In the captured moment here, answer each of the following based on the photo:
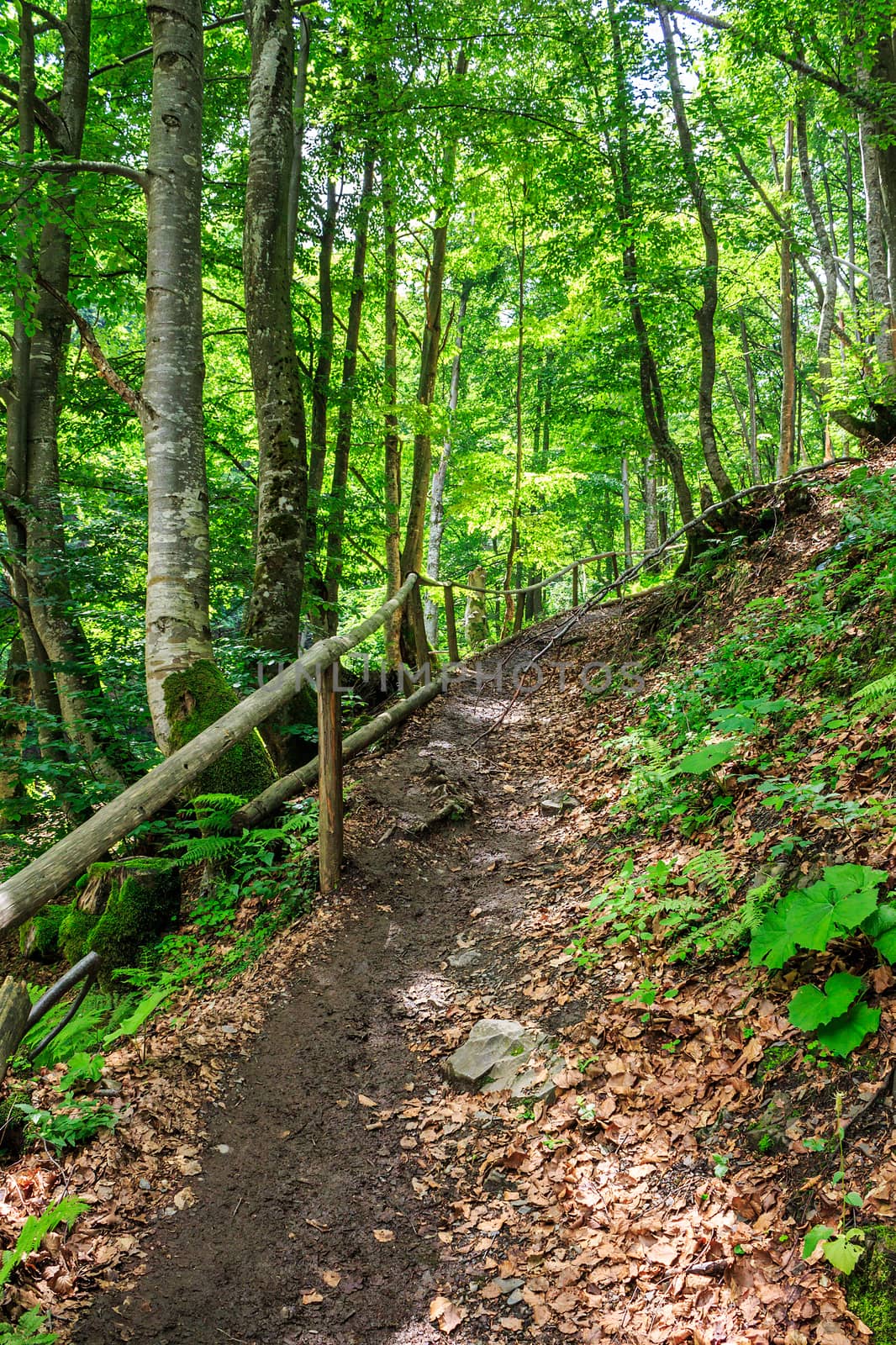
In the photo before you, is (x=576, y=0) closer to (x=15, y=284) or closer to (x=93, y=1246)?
(x=15, y=284)

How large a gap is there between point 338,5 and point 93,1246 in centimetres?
1092

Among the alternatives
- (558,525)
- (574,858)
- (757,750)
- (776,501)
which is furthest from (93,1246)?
(558,525)

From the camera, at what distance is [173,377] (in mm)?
5363

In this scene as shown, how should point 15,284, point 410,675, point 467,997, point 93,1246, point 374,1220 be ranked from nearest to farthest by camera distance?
point 93,1246
point 374,1220
point 467,997
point 15,284
point 410,675

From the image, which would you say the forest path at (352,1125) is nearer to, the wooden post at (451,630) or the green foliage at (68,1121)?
the green foliage at (68,1121)

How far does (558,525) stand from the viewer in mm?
16156

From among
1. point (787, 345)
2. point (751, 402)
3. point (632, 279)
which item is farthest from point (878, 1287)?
point (751, 402)

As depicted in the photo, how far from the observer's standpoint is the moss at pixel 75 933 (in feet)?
16.8

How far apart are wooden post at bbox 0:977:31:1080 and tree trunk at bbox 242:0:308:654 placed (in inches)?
163

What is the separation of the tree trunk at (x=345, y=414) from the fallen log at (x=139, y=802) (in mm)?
4974

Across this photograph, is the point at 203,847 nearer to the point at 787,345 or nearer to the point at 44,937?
the point at 44,937

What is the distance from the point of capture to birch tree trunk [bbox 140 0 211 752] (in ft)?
17.4

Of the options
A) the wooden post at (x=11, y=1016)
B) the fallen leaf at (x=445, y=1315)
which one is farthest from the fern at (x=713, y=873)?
the wooden post at (x=11, y=1016)

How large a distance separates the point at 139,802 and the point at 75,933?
2.82 metres
